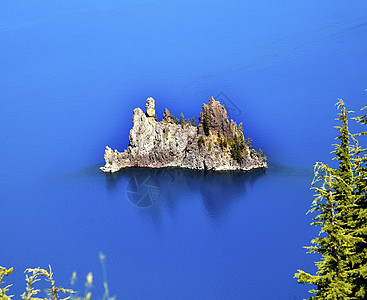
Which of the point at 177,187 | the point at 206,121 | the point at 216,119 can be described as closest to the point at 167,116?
the point at 206,121

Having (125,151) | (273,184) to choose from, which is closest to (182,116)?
(125,151)

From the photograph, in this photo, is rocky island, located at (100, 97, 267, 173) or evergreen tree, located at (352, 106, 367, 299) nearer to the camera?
evergreen tree, located at (352, 106, 367, 299)

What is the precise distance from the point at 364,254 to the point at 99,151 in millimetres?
70012

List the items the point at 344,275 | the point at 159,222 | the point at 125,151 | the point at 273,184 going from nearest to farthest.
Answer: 1. the point at 344,275
2. the point at 159,222
3. the point at 273,184
4. the point at 125,151

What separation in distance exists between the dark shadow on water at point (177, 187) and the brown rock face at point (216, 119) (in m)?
6.77

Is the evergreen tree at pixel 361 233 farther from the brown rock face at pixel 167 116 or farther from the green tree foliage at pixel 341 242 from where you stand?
the brown rock face at pixel 167 116

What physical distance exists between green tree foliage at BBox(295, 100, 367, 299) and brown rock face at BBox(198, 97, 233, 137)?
61802 millimetres

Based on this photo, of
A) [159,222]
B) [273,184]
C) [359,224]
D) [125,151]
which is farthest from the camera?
[125,151]

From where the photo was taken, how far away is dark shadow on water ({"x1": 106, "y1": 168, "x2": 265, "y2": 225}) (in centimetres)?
7969

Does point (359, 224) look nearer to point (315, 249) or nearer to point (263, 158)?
point (315, 249)

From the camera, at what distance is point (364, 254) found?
86.1ft

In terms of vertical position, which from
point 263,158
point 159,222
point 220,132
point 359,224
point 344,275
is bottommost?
point 344,275

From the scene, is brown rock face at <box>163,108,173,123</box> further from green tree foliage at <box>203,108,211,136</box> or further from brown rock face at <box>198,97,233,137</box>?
green tree foliage at <box>203,108,211,136</box>

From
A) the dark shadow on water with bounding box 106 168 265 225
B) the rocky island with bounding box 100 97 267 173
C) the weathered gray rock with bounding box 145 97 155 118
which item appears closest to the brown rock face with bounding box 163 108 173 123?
the rocky island with bounding box 100 97 267 173
